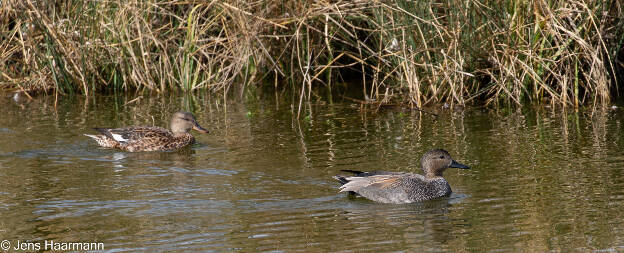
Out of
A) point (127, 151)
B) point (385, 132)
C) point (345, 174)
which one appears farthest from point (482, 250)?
point (127, 151)

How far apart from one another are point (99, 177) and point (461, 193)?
3801 millimetres

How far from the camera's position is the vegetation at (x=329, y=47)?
43.2 feet

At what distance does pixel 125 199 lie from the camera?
8602 millimetres

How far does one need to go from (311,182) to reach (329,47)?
5.43 metres

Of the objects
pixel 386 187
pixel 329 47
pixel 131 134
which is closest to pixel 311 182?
pixel 386 187

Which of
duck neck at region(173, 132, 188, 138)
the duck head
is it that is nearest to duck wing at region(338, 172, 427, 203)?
the duck head

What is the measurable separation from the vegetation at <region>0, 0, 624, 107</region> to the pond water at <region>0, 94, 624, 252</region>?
652mm

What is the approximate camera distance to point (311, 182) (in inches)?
366

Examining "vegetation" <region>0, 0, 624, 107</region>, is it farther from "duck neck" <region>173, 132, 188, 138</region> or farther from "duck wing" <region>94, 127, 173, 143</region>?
"duck wing" <region>94, 127, 173, 143</region>

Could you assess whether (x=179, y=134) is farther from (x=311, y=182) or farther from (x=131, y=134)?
(x=311, y=182)

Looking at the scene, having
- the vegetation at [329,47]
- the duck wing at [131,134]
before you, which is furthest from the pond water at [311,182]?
the vegetation at [329,47]

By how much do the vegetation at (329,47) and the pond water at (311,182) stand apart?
25.7 inches

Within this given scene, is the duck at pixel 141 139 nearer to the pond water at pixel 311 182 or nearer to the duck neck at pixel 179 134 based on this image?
the duck neck at pixel 179 134

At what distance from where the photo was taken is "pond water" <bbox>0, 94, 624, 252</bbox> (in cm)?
721
